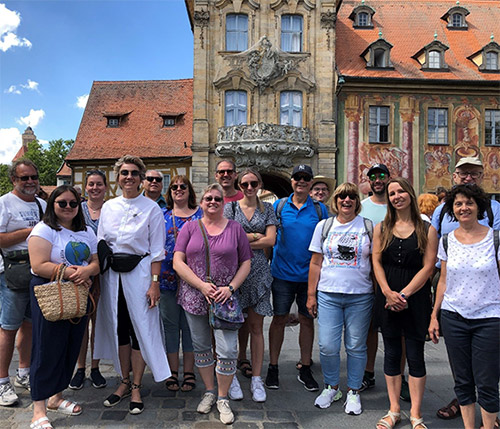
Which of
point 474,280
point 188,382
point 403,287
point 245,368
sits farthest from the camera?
point 245,368

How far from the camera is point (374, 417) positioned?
3736 millimetres

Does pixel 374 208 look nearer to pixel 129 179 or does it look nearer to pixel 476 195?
pixel 476 195

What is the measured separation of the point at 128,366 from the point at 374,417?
2.24 metres

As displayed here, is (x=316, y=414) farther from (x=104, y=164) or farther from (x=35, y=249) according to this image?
(x=104, y=164)

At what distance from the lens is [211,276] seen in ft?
12.2

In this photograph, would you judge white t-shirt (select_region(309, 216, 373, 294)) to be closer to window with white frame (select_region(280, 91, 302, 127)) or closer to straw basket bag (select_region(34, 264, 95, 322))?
straw basket bag (select_region(34, 264, 95, 322))

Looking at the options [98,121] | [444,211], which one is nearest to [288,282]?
[444,211]

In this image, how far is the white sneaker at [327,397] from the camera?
3.91 meters

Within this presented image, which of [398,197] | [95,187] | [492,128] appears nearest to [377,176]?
[398,197]

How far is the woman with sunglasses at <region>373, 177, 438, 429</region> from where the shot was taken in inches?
139

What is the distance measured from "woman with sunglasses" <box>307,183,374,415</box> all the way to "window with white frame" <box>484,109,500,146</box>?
60.1 ft

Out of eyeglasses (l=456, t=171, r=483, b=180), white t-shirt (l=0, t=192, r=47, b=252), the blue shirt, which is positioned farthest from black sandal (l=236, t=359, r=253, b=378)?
eyeglasses (l=456, t=171, r=483, b=180)

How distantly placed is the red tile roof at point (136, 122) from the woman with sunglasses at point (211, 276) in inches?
764

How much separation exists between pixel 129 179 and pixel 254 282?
1.50 meters
